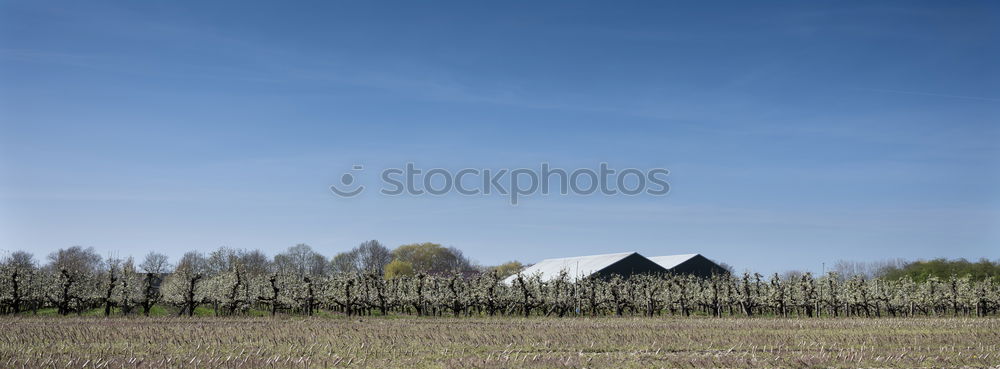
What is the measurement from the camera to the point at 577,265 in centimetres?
6431

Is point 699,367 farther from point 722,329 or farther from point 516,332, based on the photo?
point 722,329

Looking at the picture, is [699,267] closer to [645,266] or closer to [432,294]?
[645,266]

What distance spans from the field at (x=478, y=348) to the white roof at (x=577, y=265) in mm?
37295

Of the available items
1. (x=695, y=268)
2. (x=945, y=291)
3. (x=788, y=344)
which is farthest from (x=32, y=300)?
(x=945, y=291)

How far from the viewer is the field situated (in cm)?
1697

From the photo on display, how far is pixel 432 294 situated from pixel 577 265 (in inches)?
760

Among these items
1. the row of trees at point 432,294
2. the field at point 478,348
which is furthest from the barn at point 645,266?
the field at point 478,348

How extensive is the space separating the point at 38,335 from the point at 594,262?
5788 centimetres

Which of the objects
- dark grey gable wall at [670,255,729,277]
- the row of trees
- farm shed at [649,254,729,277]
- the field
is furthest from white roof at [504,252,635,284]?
the field

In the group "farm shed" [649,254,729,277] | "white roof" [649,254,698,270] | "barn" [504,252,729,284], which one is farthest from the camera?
"white roof" [649,254,698,270]

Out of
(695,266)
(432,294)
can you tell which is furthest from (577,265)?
(432,294)

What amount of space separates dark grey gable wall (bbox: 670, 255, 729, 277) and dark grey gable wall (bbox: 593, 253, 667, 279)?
6.84ft

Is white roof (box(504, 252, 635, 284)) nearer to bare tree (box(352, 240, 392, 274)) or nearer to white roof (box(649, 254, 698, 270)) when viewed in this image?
white roof (box(649, 254, 698, 270))

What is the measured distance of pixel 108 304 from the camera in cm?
4347
